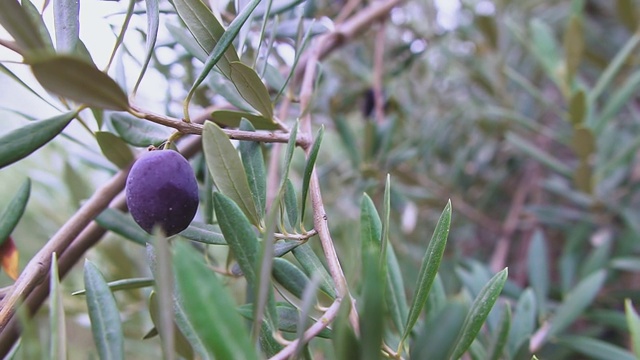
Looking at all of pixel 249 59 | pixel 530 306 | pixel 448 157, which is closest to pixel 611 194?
pixel 448 157

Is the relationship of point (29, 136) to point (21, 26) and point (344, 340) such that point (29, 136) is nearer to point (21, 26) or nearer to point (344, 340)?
point (21, 26)

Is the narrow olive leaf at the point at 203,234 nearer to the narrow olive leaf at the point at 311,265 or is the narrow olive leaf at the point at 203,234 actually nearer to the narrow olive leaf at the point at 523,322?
the narrow olive leaf at the point at 311,265

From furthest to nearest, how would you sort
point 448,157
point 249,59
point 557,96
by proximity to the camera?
point 557,96
point 448,157
point 249,59

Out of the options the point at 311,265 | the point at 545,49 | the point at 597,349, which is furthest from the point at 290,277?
the point at 545,49

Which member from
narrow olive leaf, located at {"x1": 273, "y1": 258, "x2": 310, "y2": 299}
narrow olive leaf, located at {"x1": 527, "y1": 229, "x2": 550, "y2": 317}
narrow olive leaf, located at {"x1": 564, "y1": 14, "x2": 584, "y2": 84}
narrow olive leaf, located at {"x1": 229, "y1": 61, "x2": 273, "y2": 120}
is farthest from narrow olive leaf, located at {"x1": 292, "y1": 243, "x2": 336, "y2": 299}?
narrow olive leaf, located at {"x1": 564, "y1": 14, "x2": 584, "y2": 84}

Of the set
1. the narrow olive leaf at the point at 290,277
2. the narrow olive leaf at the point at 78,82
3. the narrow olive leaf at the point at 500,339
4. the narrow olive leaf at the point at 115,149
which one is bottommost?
the narrow olive leaf at the point at 500,339

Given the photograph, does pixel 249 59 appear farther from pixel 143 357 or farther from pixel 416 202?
pixel 143 357

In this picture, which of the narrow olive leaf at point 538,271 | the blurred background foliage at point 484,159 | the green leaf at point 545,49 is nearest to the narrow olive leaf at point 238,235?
the blurred background foliage at point 484,159
